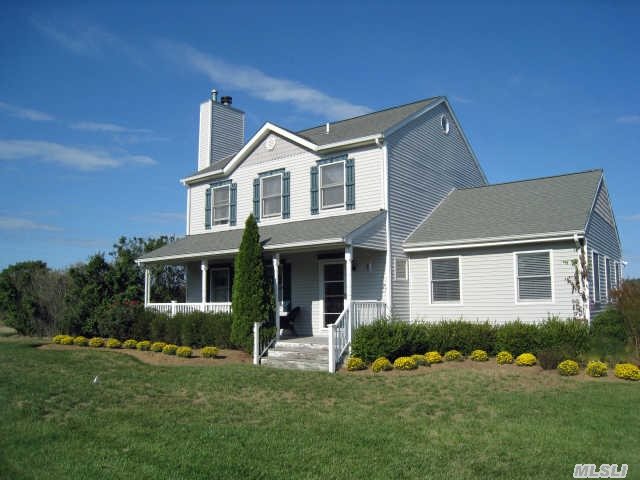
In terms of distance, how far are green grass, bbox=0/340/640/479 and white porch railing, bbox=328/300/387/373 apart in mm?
1033

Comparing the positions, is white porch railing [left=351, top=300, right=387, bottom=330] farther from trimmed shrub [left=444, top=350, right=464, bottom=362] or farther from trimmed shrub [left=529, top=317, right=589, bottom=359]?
trimmed shrub [left=529, top=317, right=589, bottom=359]

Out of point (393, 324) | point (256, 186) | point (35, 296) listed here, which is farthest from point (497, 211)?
point (35, 296)

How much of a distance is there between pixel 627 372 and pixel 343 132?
37.2 feet

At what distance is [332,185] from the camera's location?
18.0 meters

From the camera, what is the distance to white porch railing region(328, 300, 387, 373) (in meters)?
13.4

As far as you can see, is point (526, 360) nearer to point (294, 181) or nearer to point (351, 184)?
point (351, 184)

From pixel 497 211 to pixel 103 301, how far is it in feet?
47.5

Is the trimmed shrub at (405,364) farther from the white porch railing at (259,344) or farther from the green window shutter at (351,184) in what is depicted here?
the green window shutter at (351,184)

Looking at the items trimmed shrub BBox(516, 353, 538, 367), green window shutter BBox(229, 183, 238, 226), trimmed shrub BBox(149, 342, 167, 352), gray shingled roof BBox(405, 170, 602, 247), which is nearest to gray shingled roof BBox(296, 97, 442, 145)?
green window shutter BBox(229, 183, 238, 226)

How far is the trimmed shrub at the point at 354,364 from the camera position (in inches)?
523

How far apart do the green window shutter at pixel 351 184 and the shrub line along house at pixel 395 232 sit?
0.15 feet

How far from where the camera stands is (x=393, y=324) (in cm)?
1412

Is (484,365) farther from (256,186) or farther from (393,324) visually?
(256,186)

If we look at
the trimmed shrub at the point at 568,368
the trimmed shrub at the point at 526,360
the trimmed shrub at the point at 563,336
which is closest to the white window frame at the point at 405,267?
the trimmed shrub at the point at 563,336
